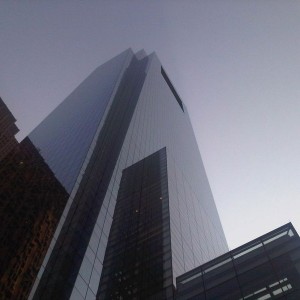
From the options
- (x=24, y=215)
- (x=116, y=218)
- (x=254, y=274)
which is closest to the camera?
(x=254, y=274)

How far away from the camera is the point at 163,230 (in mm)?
49969

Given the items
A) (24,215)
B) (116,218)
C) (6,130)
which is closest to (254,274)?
(24,215)

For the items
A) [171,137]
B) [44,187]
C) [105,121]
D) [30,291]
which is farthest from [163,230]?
[171,137]

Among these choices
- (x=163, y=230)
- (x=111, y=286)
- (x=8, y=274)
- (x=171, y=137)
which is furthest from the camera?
(x=171, y=137)

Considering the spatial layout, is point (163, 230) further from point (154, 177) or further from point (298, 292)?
point (298, 292)

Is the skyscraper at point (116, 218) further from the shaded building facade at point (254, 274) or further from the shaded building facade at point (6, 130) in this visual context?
the shaded building facade at point (6, 130)

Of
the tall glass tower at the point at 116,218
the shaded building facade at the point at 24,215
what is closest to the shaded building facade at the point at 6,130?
the tall glass tower at the point at 116,218

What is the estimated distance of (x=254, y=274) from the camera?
2838 cm

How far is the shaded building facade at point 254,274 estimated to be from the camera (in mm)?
26031

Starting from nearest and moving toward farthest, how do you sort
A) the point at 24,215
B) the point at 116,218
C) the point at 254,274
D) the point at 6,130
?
the point at 254,274
the point at 24,215
the point at 116,218
the point at 6,130

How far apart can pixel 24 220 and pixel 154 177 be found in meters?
29.3

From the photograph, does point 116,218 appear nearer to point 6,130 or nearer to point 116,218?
point 116,218

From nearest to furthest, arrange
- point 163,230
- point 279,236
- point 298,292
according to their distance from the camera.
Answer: point 298,292
point 279,236
point 163,230

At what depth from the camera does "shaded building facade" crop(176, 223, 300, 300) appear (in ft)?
85.4
